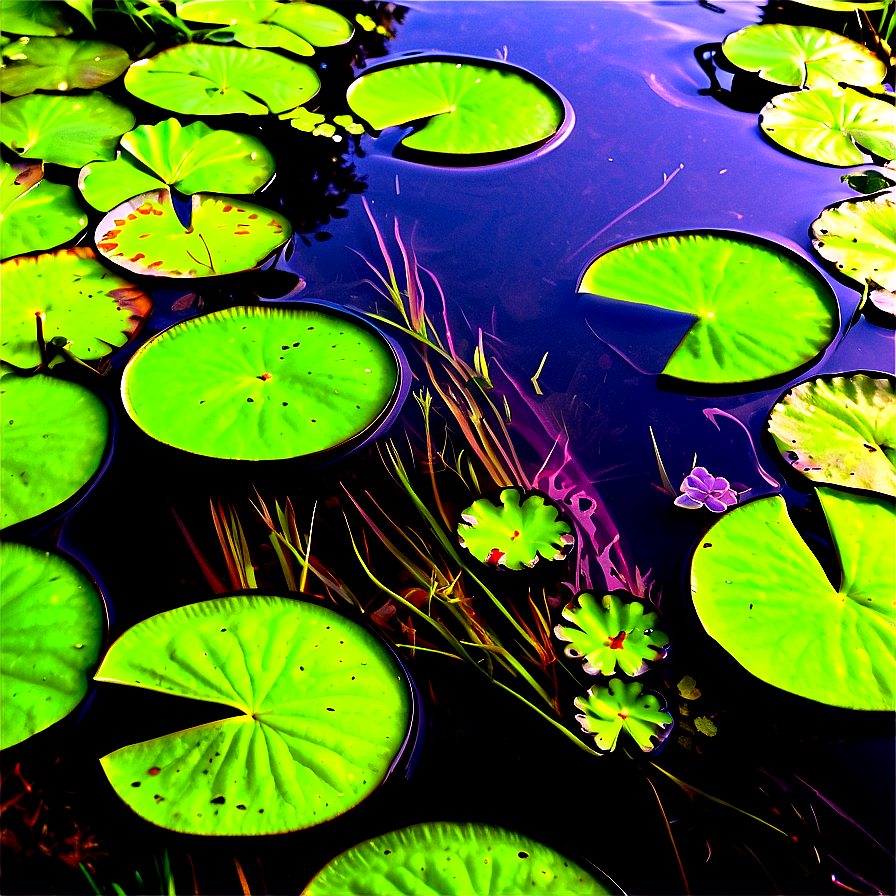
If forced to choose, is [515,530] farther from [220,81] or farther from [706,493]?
[220,81]

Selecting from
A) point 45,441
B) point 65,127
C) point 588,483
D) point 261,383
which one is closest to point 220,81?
point 65,127

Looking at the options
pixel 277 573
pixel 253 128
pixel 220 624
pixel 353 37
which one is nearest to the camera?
pixel 220 624

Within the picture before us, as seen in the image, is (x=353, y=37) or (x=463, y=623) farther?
(x=353, y=37)

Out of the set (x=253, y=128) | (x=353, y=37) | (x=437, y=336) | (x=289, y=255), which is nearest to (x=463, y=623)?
(x=437, y=336)

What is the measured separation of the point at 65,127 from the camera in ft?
7.29

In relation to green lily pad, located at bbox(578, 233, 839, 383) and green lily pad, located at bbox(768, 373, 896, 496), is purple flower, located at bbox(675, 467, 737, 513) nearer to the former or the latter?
Result: green lily pad, located at bbox(768, 373, 896, 496)

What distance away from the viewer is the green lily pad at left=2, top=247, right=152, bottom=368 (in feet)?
5.34

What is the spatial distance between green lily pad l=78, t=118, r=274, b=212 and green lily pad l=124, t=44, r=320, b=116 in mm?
224

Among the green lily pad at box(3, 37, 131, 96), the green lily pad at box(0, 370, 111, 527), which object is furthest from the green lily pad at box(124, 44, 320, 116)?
the green lily pad at box(0, 370, 111, 527)

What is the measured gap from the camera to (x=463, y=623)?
50.1 inches

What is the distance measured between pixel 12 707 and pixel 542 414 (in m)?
1.18

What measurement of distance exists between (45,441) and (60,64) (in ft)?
6.10

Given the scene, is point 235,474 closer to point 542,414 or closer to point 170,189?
point 542,414

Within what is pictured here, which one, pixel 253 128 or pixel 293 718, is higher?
pixel 253 128
